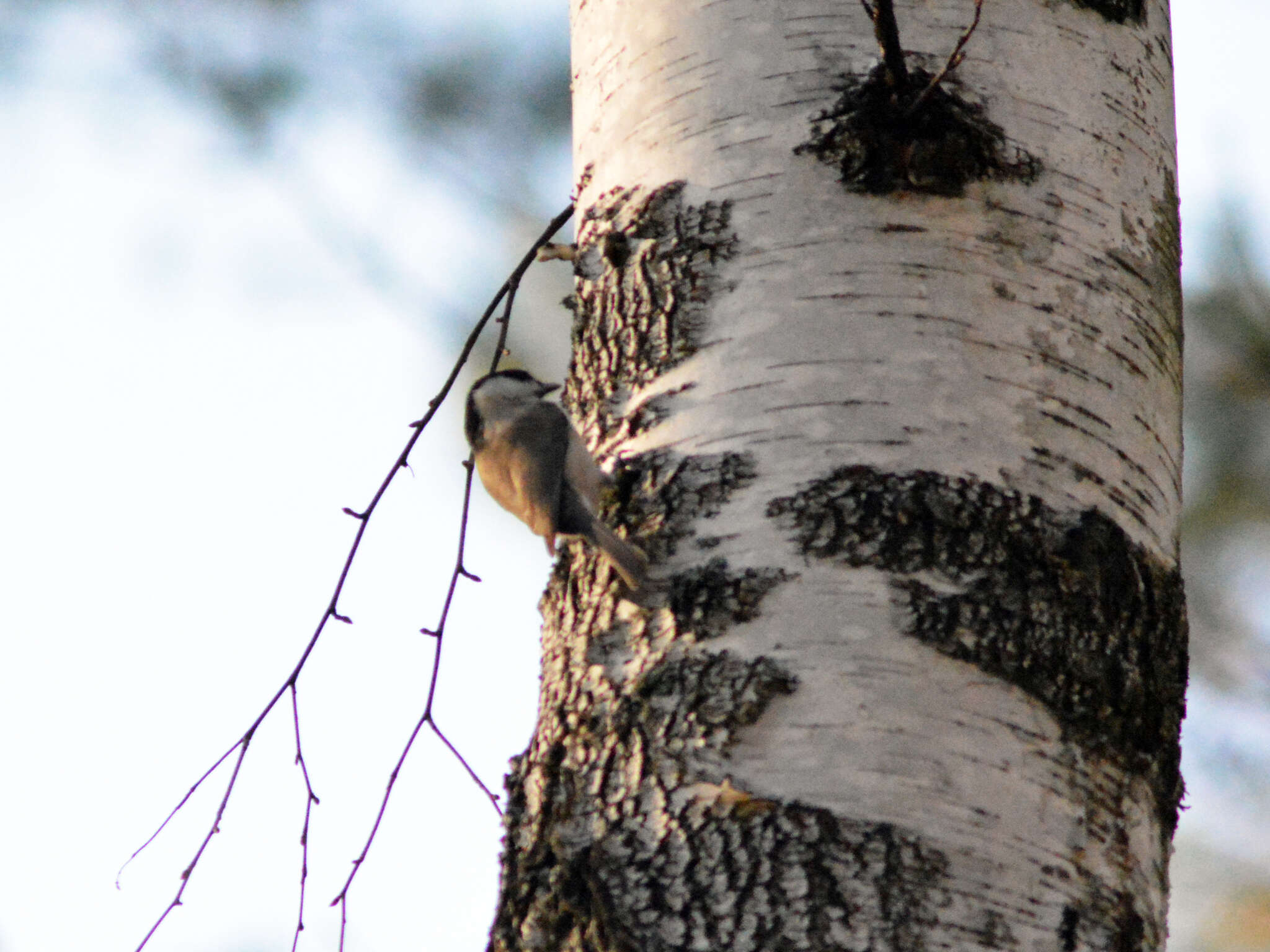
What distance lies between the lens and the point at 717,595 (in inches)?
58.0

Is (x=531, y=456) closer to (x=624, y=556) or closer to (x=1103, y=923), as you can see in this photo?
(x=624, y=556)

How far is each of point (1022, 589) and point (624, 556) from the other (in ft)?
1.32

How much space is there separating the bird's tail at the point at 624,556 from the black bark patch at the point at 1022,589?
150mm

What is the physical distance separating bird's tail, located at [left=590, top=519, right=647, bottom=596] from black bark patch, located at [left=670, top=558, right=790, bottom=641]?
43 millimetres

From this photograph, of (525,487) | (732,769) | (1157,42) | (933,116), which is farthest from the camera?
(525,487)

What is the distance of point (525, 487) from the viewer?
2.57 m

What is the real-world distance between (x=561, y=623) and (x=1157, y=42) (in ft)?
3.34

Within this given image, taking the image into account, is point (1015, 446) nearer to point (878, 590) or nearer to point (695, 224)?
point (878, 590)

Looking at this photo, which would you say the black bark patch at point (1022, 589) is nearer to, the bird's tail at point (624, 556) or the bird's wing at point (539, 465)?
the bird's tail at point (624, 556)

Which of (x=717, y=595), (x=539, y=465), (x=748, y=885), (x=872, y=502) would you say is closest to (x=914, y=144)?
(x=872, y=502)

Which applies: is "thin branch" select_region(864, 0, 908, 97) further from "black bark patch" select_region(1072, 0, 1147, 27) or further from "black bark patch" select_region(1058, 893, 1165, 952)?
"black bark patch" select_region(1058, 893, 1165, 952)

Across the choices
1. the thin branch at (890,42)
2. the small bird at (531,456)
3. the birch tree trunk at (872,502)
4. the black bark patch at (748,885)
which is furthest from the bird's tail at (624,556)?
the thin branch at (890,42)

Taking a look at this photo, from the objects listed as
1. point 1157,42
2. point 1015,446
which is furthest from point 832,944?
point 1157,42

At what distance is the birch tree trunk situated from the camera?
132 centimetres
